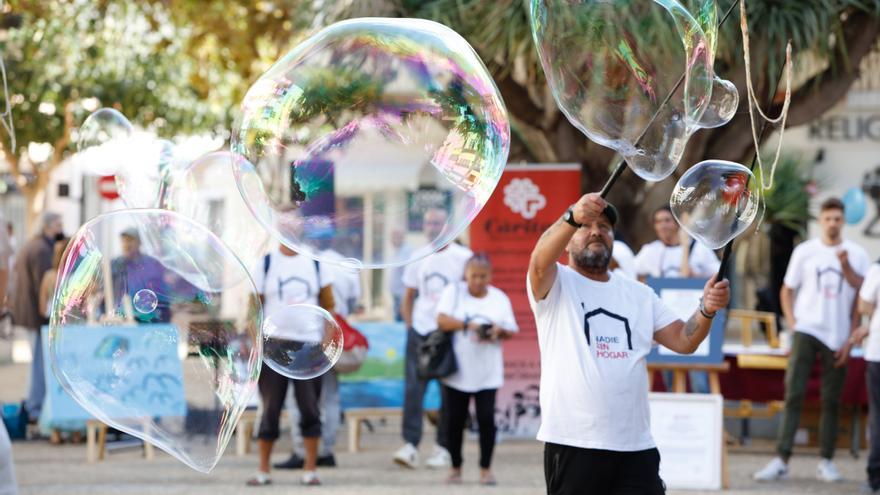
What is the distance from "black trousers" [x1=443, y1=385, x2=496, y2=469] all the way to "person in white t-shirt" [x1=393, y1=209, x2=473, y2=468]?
0.84 meters

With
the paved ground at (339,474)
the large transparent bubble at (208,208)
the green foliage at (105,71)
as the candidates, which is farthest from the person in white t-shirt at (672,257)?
the green foliage at (105,71)

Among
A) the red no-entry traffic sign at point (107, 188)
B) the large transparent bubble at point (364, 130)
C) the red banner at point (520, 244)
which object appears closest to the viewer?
the large transparent bubble at point (364, 130)

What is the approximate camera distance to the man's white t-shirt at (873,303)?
9.21 meters

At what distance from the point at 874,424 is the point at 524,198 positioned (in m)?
3.81

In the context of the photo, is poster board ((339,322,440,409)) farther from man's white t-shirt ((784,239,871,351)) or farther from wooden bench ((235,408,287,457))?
man's white t-shirt ((784,239,871,351))

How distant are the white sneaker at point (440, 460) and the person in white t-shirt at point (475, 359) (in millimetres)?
956

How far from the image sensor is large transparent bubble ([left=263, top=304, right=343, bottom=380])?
632 cm

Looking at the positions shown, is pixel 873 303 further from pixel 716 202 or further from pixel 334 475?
pixel 716 202

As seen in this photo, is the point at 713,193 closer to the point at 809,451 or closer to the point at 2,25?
the point at 2,25

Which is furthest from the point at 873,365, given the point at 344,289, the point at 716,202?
the point at 716,202

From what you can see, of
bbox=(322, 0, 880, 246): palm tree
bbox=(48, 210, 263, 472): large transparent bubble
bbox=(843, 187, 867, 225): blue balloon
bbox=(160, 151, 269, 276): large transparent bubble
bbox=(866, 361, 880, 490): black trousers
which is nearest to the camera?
bbox=(48, 210, 263, 472): large transparent bubble

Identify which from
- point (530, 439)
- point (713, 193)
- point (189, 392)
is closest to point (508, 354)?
point (530, 439)

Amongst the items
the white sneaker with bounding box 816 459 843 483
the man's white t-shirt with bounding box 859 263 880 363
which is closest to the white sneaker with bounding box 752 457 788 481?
the white sneaker with bounding box 816 459 843 483

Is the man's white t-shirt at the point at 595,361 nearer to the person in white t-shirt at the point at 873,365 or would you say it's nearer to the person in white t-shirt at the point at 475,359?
the person in white t-shirt at the point at 475,359
